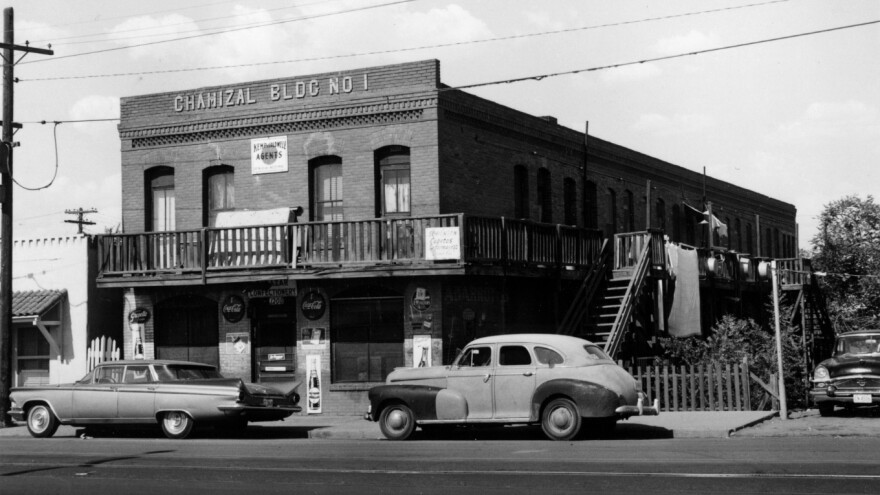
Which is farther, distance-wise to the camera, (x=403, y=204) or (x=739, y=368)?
(x=403, y=204)

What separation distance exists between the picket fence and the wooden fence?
44.2ft

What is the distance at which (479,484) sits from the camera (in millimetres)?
12312

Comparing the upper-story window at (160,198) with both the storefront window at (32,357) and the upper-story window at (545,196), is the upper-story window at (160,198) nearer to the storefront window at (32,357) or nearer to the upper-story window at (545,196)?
the storefront window at (32,357)

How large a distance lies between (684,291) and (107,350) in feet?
50.2

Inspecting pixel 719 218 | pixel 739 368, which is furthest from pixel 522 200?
pixel 719 218

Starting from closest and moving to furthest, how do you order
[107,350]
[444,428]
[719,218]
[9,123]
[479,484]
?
1. [479,484]
2. [444,428]
3. [9,123]
4. [107,350]
5. [719,218]

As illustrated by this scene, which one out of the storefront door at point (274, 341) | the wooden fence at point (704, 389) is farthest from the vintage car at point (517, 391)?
the storefront door at point (274, 341)

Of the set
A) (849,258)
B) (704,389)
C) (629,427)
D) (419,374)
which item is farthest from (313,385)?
(849,258)

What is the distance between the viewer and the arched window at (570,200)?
31906 millimetres

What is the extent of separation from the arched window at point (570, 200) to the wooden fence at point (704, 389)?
378 inches

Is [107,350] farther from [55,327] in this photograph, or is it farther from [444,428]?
[444,428]

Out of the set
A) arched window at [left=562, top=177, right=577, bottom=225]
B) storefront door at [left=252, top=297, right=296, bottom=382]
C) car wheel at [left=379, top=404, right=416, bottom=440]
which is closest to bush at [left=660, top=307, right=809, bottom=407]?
arched window at [left=562, top=177, right=577, bottom=225]

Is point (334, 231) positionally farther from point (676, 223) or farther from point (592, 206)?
point (676, 223)

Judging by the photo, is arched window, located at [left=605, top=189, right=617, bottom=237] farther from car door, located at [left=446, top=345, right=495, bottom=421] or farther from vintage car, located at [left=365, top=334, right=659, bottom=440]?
car door, located at [left=446, top=345, right=495, bottom=421]
